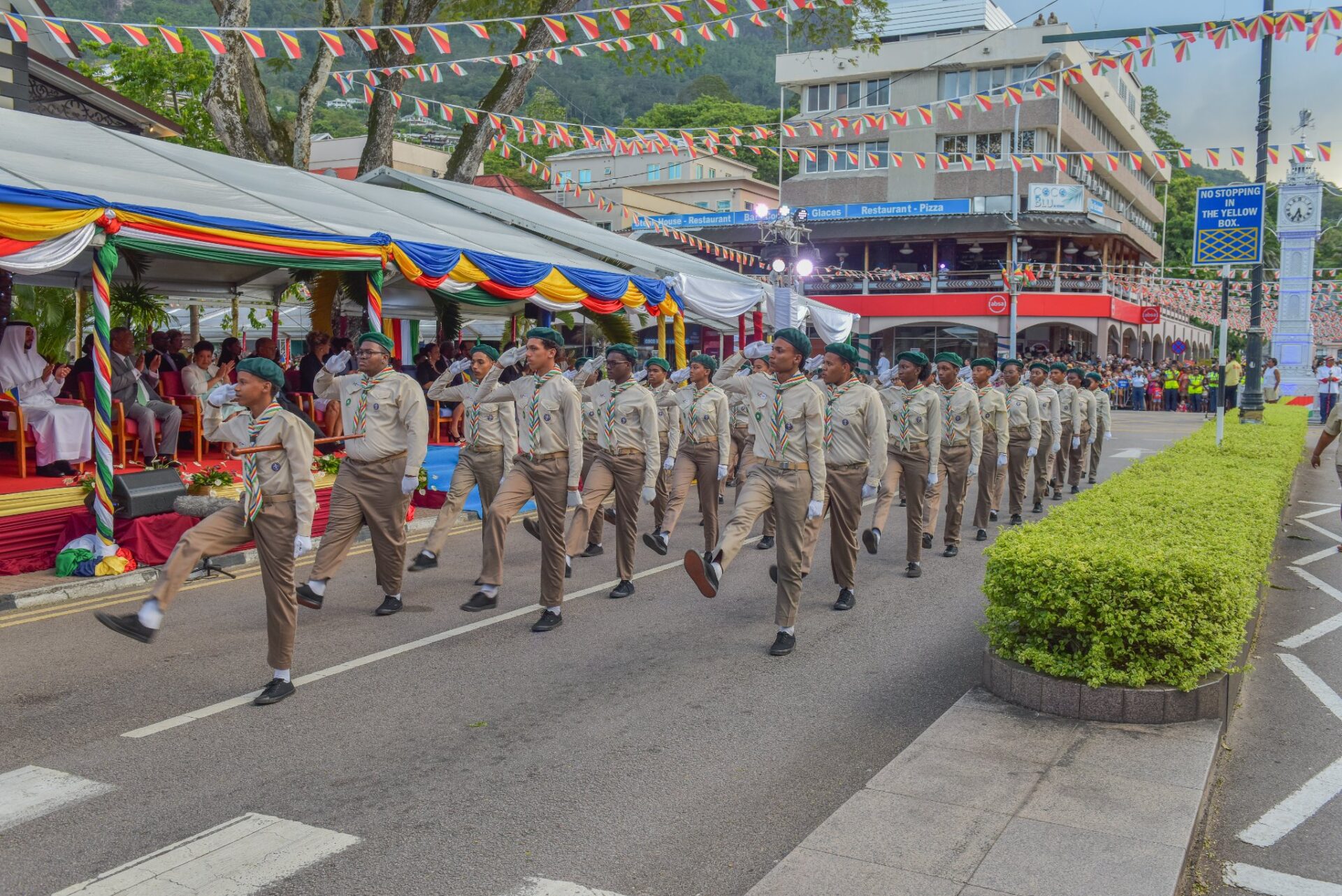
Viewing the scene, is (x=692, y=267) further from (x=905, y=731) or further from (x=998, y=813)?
(x=998, y=813)

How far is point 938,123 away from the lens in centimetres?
5231

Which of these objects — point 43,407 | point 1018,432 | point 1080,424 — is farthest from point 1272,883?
point 1080,424

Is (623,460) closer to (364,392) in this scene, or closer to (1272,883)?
(364,392)

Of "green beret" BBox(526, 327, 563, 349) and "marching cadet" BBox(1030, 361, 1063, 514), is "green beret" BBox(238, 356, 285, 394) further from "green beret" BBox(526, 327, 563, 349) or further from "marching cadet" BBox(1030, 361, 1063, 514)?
"marching cadet" BBox(1030, 361, 1063, 514)

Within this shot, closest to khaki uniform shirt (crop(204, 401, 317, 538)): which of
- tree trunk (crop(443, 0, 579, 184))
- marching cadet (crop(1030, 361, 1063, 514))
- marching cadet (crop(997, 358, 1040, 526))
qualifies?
marching cadet (crop(997, 358, 1040, 526))

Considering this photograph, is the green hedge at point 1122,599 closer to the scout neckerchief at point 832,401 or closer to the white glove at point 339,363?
the scout neckerchief at point 832,401

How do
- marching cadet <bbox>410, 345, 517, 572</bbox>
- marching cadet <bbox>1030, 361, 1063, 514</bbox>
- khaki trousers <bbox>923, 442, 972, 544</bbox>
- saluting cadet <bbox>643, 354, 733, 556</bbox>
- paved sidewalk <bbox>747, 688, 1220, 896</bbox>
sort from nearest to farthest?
paved sidewalk <bbox>747, 688, 1220, 896</bbox> < marching cadet <bbox>410, 345, 517, 572</bbox> < saluting cadet <bbox>643, 354, 733, 556</bbox> < khaki trousers <bbox>923, 442, 972, 544</bbox> < marching cadet <bbox>1030, 361, 1063, 514</bbox>

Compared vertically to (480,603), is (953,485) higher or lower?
higher

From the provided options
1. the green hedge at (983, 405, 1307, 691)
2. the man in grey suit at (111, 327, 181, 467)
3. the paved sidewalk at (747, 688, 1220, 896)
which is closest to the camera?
the paved sidewalk at (747, 688, 1220, 896)

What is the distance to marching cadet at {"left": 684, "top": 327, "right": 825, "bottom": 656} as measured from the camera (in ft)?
25.1

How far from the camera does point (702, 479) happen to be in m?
11.1

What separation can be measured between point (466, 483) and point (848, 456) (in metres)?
3.49

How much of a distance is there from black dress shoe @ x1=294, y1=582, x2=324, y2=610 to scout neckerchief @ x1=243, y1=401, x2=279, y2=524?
5.00ft

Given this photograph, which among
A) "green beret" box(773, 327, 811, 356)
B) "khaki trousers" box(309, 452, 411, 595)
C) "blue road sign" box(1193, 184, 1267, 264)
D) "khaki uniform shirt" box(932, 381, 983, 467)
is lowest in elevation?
"khaki trousers" box(309, 452, 411, 595)
